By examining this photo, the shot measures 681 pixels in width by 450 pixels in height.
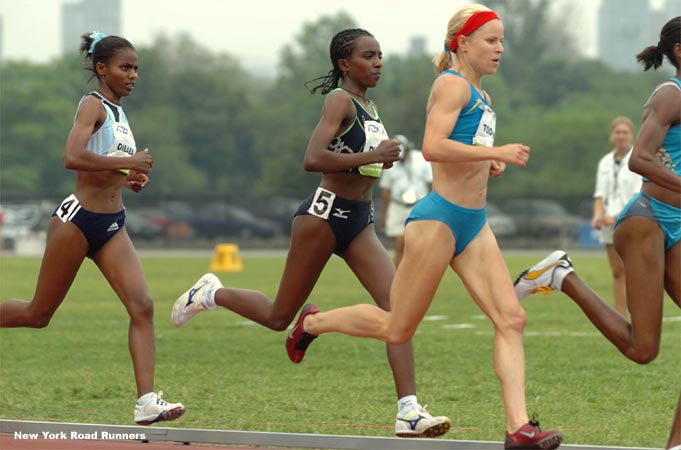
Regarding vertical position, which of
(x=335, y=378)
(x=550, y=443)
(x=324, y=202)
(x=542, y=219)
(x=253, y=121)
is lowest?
(x=335, y=378)

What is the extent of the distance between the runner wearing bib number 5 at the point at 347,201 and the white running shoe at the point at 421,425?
5 cm

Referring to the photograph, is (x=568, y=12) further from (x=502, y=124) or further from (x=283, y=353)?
(x=283, y=353)

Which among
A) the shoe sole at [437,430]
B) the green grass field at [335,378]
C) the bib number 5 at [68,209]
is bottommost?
the green grass field at [335,378]

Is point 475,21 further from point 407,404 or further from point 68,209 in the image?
point 68,209

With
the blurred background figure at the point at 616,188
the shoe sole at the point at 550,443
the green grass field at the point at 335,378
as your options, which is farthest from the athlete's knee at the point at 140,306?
the blurred background figure at the point at 616,188

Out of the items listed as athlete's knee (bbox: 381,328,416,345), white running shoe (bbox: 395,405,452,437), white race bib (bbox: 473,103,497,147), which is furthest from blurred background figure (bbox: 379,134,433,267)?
white race bib (bbox: 473,103,497,147)

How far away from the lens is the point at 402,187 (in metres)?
21.8

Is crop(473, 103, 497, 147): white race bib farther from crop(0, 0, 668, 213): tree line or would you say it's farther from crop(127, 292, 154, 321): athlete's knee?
crop(0, 0, 668, 213): tree line

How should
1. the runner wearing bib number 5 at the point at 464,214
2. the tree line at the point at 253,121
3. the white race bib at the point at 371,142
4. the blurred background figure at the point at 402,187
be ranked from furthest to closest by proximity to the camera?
1. the tree line at the point at 253,121
2. the blurred background figure at the point at 402,187
3. the white race bib at the point at 371,142
4. the runner wearing bib number 5 at the point at 464,214

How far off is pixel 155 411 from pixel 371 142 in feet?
7.12

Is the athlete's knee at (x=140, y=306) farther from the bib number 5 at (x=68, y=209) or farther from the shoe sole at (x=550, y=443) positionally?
the shoe sole at (x=550, y=443)

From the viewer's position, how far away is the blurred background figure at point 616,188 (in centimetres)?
1641

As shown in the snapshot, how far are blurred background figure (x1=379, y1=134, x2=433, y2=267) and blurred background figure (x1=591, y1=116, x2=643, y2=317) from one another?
15.2 ft

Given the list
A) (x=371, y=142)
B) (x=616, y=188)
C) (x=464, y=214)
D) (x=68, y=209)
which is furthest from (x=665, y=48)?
(x=616, y=188)
